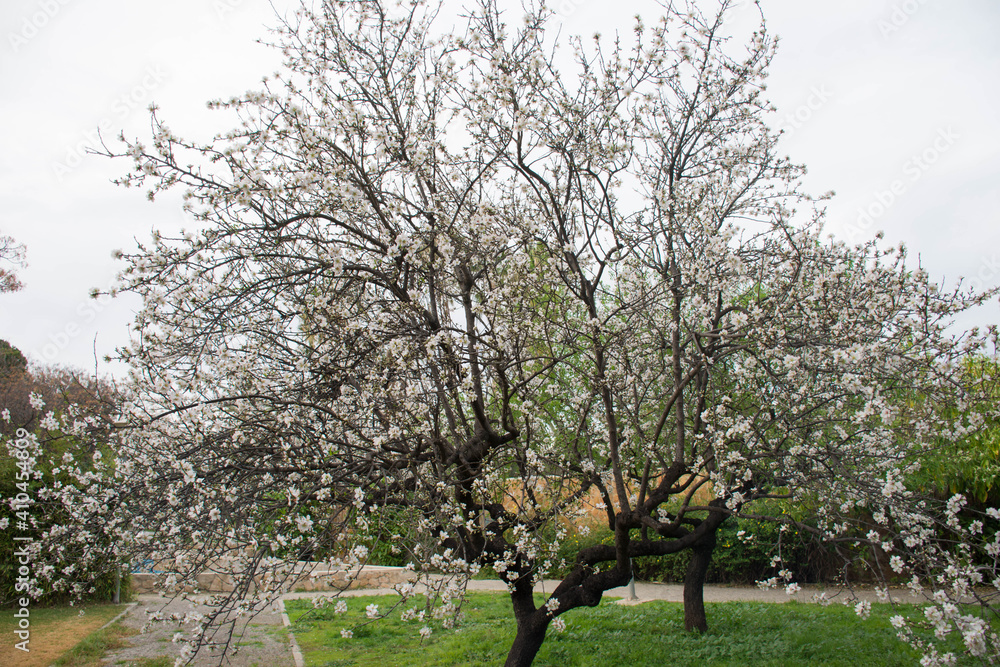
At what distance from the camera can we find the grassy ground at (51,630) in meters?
5.95

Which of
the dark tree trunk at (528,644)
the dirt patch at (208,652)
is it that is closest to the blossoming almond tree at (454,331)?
the dark tree trunk at (528,644)

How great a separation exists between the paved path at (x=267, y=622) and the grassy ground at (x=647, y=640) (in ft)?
1.17

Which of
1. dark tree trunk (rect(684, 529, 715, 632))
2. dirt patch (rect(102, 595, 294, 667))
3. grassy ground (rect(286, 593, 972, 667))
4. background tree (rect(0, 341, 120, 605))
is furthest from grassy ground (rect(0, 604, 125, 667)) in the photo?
dark tree trunk (rect(684, 529, 715, 632))

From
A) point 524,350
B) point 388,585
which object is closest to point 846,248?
point 524,350

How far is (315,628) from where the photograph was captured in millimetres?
7863

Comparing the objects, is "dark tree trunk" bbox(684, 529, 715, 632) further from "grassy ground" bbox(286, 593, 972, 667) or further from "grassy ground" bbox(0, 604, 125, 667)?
"grassy ground" bbox(0, 604, 125, 667)

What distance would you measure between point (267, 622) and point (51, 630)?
2453 mm

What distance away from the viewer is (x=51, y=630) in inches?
286

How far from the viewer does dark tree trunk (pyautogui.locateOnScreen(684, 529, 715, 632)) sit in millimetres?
6809

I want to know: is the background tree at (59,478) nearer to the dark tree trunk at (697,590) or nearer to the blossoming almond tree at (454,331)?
the blossoming almond tree at (454,331)

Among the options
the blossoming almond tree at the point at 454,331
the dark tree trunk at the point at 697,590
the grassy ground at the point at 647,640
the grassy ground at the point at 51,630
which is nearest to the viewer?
the blossoming almond tree at the point at 454,331

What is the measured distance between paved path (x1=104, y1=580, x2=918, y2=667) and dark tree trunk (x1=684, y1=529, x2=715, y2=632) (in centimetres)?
123

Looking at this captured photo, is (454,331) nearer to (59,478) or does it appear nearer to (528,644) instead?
(528,644)

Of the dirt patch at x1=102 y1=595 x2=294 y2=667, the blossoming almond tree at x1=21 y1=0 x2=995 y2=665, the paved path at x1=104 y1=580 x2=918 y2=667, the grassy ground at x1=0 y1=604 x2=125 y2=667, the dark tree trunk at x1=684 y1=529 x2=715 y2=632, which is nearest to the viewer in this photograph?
the blossoming almond tree at x1=21 y1=0 x2=995 y2=665
